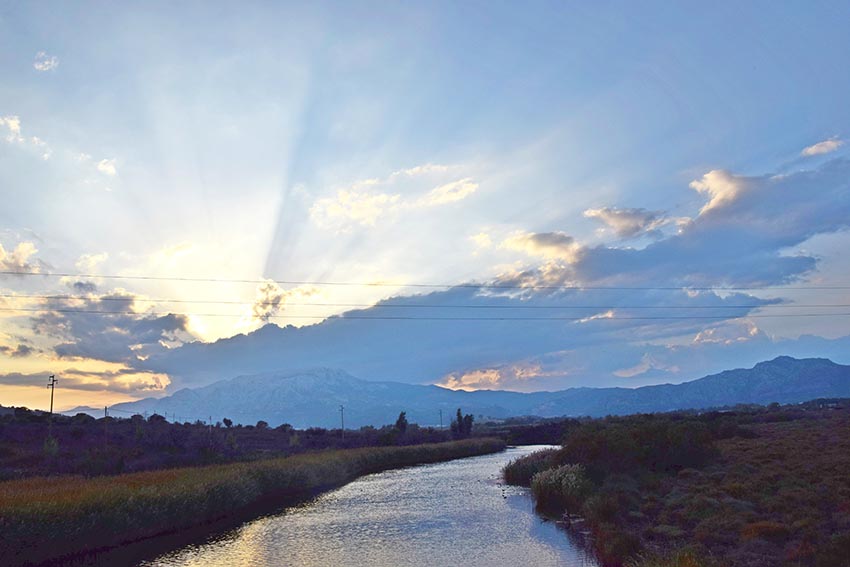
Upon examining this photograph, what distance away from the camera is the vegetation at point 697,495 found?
23.2 metres

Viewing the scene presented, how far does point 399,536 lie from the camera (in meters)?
35.4

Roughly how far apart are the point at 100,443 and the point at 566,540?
62652mm

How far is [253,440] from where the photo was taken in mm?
108375

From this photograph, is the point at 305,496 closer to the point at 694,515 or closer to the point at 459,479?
the point at 459,479

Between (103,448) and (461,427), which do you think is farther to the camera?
(461,427)

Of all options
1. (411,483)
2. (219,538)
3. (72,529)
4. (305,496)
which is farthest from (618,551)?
(411,483)

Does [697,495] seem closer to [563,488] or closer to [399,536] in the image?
[563,488]

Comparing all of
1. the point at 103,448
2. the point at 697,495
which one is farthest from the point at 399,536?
the point at 103,448

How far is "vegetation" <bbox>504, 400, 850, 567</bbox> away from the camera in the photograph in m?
23.2

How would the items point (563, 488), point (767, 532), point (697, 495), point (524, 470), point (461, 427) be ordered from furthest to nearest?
1. point (461, 427)
2. point (524, 470)
3. point (563, 488)
4. point (697, 495)
5. point (767, 532)

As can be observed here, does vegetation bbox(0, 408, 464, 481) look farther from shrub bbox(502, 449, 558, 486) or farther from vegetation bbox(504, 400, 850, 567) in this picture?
vegetation bbox(504, 400, 850, 567)


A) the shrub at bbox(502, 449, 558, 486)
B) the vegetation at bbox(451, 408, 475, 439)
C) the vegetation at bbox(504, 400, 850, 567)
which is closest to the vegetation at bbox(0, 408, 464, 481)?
the shrub at bbox(502, 449, 558, 486)

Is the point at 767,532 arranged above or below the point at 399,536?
above

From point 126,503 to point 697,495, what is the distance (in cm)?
3084
